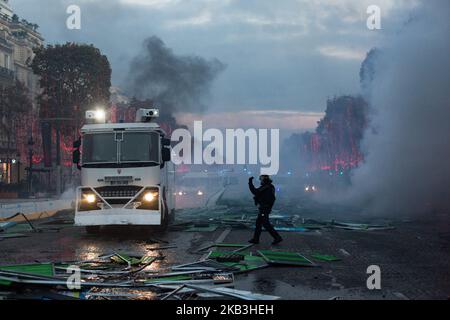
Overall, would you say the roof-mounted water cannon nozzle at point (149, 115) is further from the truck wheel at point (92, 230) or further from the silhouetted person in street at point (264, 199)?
the silhouetted person in street at point (264, 199)

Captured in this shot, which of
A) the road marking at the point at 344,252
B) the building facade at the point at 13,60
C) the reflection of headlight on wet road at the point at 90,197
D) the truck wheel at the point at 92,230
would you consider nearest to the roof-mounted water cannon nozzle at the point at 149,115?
the reflection of headlight on wet road at the point at 90,197

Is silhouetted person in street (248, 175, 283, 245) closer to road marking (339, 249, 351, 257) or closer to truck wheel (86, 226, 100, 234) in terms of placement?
road marking (339, 249, 351, 257)

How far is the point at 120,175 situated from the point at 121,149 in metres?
0.80

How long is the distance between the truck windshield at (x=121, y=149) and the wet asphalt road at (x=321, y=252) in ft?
6.99

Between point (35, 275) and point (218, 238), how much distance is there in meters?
7.80

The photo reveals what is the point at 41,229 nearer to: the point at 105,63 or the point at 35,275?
the point at 35,275

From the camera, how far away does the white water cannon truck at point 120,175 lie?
16.0 m

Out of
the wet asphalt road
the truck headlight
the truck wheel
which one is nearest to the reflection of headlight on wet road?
the wet asphalt road

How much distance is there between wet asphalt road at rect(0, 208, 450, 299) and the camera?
891cm

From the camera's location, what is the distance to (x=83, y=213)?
52.6 ft

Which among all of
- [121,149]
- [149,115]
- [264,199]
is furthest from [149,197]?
[264,199]

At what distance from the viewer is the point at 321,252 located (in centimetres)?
1336

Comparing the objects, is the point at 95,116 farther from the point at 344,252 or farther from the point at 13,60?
the point at 13,60
